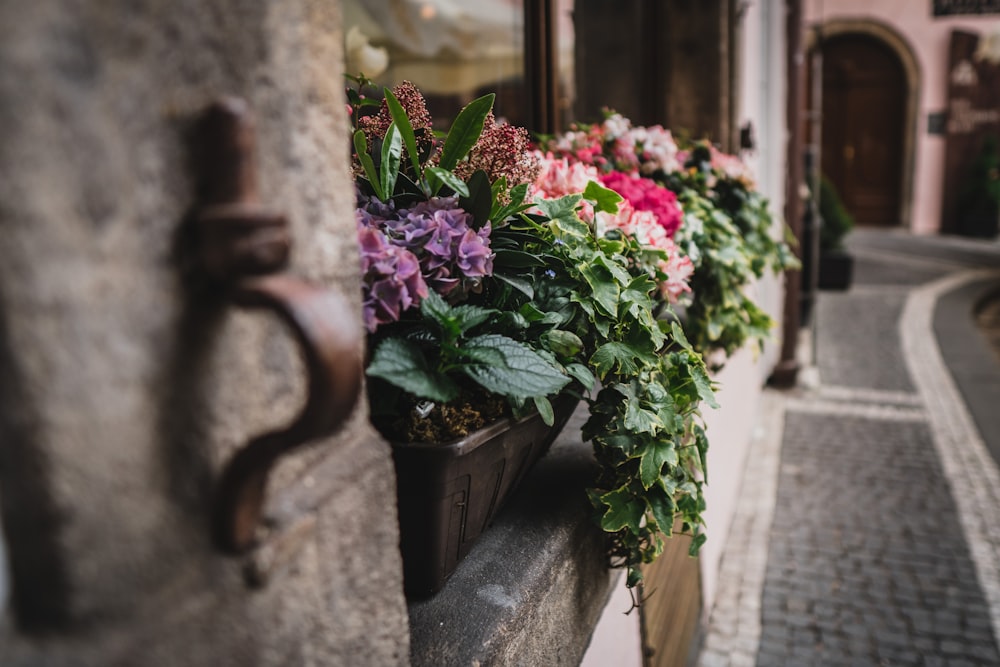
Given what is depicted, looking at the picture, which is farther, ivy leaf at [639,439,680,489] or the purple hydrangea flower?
ivy leaf at [639,439,680,489]

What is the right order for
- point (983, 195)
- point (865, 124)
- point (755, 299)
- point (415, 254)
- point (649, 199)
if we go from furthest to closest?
point (865, 124)
point (983, 195)
point (755, 299)
point (649, 199)
point (415, 254)

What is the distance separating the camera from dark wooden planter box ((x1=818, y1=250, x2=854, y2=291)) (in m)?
8.34

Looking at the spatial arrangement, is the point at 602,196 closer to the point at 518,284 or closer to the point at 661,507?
the point at 518,284

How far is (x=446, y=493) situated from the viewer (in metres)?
1.04

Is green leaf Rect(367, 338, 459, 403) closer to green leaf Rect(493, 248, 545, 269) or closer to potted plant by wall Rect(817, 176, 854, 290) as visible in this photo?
green leaf Rect(493, 248, 545, 269)

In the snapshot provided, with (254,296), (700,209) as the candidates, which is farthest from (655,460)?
(700,209)

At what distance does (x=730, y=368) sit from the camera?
321 cm

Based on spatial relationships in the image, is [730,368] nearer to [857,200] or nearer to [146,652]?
[146,652]

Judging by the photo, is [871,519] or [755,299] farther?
[755,299]

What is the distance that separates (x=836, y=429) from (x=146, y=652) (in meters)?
4.39

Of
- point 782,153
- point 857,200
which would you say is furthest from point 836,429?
point 857,200

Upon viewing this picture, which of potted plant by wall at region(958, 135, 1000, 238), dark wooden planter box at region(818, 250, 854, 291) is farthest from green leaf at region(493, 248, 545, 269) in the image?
potted plant by wall at region(958, 135, 1000, 238)

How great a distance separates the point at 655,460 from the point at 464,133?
60 cm

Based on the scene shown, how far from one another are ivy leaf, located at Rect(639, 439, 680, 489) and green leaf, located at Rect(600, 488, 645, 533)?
5 centimetres
